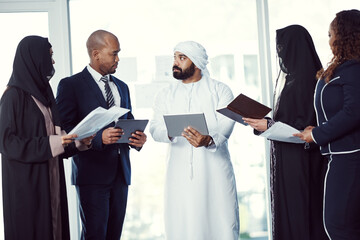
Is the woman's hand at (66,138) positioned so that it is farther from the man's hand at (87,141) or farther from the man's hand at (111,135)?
the man's hand at (111,135)

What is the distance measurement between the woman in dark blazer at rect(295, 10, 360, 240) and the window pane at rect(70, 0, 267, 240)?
1905 millimetres

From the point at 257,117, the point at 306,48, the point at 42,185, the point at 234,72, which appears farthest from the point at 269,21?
the point at 42,185

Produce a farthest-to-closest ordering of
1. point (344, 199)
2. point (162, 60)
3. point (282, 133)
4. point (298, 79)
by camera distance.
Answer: point (162, 60) → point (298, 79) → point (282, 133) → point (344, 199)

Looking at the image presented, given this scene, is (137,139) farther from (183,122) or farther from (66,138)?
(66,138)

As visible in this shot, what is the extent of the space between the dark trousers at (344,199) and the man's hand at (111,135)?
1426 mm

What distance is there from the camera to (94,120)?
2.57 m

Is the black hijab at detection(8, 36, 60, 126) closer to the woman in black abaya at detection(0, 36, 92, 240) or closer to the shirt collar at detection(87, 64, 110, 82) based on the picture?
the woman in black abaya at detection(0, 36, 92, 240)

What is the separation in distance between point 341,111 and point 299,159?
63 cm

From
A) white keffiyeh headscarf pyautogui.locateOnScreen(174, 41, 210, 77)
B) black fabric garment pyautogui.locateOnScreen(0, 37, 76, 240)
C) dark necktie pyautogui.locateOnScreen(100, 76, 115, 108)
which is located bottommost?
black fabric garment pyautogui.locateOnScreen(0, 37, 76, 240)

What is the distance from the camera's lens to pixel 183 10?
430 centimetres

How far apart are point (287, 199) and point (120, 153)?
125 cm

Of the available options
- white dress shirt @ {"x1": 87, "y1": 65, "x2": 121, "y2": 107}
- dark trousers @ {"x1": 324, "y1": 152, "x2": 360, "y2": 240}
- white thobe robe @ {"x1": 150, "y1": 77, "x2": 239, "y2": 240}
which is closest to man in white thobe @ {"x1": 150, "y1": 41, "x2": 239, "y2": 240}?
white thobe robe @ {"x1": 150, "y1": 77, "x2": 239, "y2": 240}

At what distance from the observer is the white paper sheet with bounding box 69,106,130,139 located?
2508 mm

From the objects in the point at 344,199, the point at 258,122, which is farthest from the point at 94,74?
the point at 344,199
